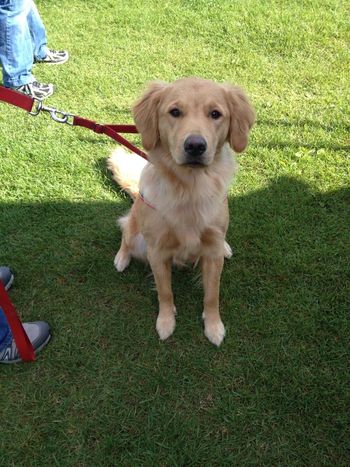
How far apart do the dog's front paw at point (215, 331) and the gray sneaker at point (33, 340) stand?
985mm

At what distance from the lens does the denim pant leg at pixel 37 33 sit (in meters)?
4.57

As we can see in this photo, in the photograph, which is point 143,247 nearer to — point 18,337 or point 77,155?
point 18,337

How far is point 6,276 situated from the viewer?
280 cm

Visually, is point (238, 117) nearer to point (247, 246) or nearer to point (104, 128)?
point (104, 128)

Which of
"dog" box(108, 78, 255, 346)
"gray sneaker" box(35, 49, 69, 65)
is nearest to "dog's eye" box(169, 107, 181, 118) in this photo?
"dog" box(108, 78, 255, 346)

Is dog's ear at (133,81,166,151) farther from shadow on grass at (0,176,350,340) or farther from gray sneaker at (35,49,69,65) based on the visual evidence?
gray sneaker at (35,49,69,65)

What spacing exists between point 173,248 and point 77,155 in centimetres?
178

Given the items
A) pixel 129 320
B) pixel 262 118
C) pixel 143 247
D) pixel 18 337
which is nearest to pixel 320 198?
pixel 262 118

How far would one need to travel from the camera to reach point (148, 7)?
5.64 m

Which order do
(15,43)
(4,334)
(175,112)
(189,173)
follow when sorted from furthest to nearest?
(15,43) < (4,334) < (189,173) < (175,112)

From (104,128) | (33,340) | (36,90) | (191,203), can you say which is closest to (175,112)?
(191,203)

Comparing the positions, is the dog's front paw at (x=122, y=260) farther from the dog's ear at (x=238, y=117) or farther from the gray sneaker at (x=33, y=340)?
the dog's ear at (x=238, y=117)

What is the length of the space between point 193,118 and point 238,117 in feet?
0.95

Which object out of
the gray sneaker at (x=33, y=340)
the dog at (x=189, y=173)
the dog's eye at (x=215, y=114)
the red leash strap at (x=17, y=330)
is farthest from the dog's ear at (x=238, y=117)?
the gray sneaker at (x=33, y=340)
